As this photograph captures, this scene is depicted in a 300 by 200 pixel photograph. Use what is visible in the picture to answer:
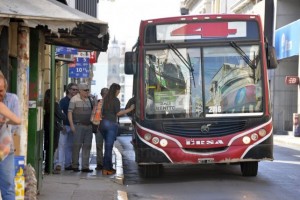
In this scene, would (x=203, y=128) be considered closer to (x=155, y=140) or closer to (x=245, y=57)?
(x=155, y=140)

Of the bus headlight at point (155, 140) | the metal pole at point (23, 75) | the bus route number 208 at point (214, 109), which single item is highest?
the metal pole at point (23, 75)

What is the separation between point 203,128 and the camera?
11141mm

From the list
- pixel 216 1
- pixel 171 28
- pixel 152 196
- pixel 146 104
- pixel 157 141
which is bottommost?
pixel 152 196

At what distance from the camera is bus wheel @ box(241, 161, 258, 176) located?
12.0 metres

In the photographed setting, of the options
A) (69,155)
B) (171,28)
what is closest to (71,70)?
(69,155)

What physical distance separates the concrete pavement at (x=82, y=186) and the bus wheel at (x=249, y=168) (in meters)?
2.52

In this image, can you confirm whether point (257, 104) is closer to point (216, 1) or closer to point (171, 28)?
point (171, 28)

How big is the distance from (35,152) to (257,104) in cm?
482

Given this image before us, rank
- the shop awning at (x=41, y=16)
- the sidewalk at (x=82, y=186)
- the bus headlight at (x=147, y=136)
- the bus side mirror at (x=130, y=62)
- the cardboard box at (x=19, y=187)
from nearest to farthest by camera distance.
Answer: the shop awning at (x=41, y=16)
the cardboard box at (x=19, y=187)
the sidewalk at (x=82, y=186)
the bus headlight at (x=147, y=136)
the bus side mirror at (x=130, y=62)

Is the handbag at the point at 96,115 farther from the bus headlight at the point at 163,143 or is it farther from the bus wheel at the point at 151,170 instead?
the bus headlight at the point at 163,143

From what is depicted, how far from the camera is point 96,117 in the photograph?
12180mm

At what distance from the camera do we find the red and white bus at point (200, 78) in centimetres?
1121

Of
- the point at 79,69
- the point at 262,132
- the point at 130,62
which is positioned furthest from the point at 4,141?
the point at 79,69

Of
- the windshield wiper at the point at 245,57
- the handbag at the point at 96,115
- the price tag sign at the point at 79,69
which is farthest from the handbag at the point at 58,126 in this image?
the price tag sign at the point at 79,69
